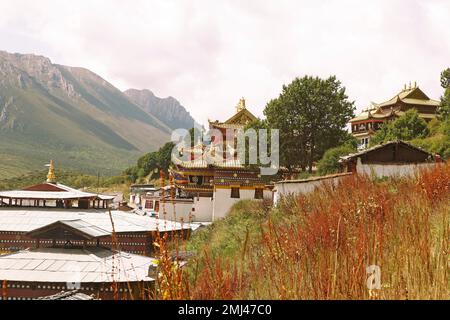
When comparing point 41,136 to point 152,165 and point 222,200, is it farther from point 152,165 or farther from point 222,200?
point 222,200

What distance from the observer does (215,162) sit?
30141 mm

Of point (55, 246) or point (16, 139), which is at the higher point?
point (16, 139)

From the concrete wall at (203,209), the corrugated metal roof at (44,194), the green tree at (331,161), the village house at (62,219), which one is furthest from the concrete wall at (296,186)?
the corrugated metal roof at (44,194)

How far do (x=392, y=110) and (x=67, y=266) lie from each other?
1486 inches

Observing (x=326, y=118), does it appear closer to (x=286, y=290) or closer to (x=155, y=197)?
(x=155, y=197)

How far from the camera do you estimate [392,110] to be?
43.0 m

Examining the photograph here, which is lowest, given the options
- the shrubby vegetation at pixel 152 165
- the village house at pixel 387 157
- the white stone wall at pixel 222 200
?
the white stone wall at pixel 222 200

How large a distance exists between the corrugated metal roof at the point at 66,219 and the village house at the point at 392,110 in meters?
26.8

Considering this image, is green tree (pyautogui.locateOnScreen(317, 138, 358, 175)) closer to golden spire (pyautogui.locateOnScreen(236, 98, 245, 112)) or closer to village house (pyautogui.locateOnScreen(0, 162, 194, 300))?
village house (pyautogui.locateOnScreen(0, 162, 194, 300))

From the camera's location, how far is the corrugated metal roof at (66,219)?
21.3 metres

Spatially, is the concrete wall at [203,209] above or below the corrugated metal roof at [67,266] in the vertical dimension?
above

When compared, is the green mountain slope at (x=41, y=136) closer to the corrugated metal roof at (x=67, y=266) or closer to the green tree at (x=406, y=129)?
the green tree at (x=406, y=129)
